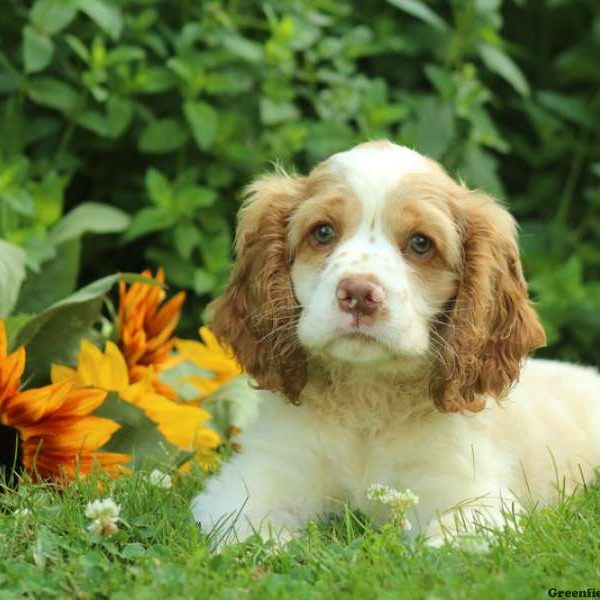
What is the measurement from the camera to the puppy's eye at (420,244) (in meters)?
4.29

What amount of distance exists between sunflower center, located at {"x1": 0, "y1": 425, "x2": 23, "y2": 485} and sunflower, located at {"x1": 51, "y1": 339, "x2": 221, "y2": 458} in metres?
0.39

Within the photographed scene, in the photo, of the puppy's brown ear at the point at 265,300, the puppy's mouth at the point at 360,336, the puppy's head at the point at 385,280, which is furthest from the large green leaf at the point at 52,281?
the puppy's mouth at the point at 360,336

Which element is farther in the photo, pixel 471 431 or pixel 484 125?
pixel 484 125

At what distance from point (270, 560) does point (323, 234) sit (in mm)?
1149

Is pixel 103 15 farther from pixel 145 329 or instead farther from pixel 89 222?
pixel 145 329

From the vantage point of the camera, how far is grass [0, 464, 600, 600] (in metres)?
3.46

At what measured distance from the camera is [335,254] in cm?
421

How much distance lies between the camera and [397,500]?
4.05 metres

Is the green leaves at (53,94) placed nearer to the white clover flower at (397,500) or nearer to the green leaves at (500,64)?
the green leaves at (500,64)

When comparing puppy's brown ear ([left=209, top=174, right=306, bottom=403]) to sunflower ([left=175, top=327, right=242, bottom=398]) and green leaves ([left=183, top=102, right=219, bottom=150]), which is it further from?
green leaves ([left=183, top=102, right=219, bottom=150])

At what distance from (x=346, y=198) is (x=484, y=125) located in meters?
2.79

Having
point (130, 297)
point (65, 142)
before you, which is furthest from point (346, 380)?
point (65, 142)

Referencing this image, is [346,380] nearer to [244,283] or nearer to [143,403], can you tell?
[244,283]

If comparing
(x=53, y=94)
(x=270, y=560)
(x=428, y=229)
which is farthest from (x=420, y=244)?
(x=53, y=94)
